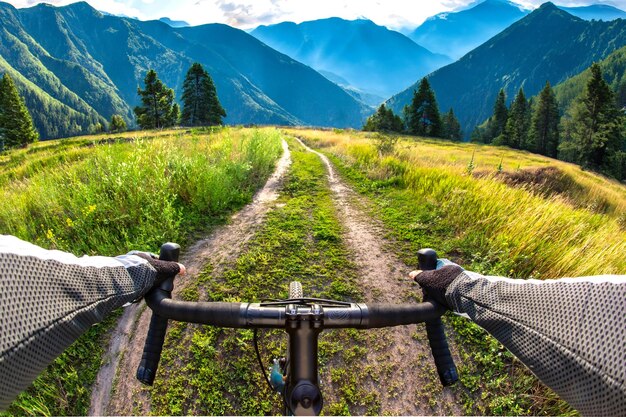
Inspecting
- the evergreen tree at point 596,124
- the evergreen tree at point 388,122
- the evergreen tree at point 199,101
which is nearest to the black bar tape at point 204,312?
the evergreen tree at point 199,101

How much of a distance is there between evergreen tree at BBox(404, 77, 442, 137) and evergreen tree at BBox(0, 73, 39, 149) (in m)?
64.4

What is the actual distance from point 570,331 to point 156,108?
61629mm

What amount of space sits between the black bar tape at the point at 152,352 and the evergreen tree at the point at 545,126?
246ft

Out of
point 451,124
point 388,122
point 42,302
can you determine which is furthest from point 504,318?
point 451,124

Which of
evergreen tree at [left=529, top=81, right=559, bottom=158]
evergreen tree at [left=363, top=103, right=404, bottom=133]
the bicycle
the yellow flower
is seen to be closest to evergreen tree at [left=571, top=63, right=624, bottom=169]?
evergreen tree at [left=529, top=81, right=559, bottom=158]

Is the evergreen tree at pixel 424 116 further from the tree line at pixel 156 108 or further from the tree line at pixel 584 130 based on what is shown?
the tree line at pixel 156 108

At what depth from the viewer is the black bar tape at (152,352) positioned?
173cm

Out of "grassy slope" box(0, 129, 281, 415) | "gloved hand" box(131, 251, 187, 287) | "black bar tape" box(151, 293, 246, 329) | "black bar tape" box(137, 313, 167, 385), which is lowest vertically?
"grassy slope" box(0, 129, 281, 415)

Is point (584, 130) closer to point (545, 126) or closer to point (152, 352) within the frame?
point (545, 126)

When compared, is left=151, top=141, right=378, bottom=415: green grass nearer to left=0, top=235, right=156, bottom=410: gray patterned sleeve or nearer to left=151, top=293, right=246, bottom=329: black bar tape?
left=151, top=293, right=246, bottom=329: black bar tape

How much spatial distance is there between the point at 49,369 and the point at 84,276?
279 centimetres

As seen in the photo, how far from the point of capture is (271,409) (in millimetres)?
3152

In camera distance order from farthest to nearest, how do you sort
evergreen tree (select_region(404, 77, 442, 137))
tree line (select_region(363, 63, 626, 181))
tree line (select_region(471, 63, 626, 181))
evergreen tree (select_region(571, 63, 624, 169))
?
evergreen tree (select_region(404, 77, 442, 137)) → tree line (select_region(363, 63, 626, 181)) → tree line (select_region(471, 63, 626, 181)) → evergreen tree (select_region(571, 63, 624, 169))

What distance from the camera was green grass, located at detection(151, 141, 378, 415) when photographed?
3.20m
